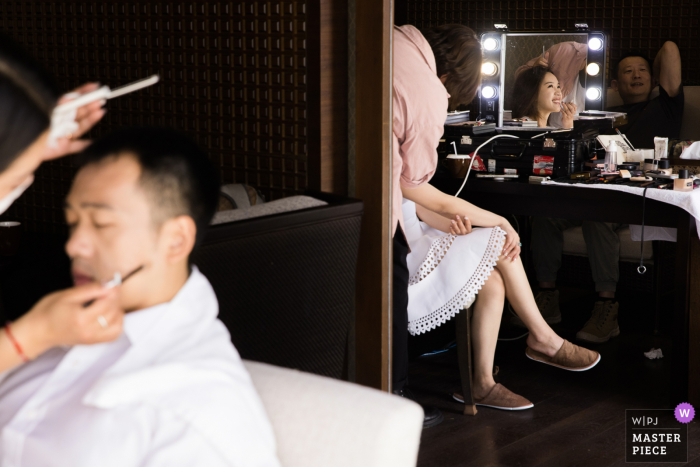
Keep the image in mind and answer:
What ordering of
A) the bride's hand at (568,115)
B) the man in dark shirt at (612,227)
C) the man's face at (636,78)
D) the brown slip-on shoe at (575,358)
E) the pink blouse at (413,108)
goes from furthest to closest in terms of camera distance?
1. the man's face at (636,78)
2. the bride's hand at (568,115)
3. the man in dark shirt at (612,227)
4. the brown slip-on shoe at (575,358)
5. the pink blouse at (413,108)

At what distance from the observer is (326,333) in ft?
5.98

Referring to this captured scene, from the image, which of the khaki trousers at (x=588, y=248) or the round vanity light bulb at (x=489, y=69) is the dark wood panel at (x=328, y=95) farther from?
the round vanity light bulb at (x=489, y=69)

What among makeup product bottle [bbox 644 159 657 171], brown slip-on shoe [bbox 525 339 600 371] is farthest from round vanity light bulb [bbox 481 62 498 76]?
brown slip-on shoe [bbox 525 339 600 371]

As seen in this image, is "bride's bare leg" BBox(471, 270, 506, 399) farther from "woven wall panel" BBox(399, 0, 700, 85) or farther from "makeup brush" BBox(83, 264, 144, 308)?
"woven wall panel" BBox(399, 0, 700, 85)

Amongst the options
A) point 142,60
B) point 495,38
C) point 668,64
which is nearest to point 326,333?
point 142,60

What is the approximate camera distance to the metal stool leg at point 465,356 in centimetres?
263

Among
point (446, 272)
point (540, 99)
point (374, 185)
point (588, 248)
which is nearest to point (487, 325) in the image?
point (446, 272)

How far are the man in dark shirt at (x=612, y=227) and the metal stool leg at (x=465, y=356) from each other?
0.94m

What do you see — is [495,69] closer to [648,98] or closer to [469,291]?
[648,98]

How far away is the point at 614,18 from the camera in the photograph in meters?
5.34

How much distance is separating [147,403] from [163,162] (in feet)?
1.08

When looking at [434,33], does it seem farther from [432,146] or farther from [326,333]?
[326,333]

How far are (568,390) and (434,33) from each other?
4.54ft

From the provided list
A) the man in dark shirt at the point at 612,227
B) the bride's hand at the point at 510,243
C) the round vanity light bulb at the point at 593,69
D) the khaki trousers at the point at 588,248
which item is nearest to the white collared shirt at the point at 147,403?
the bride's hand at the point at 510,243
